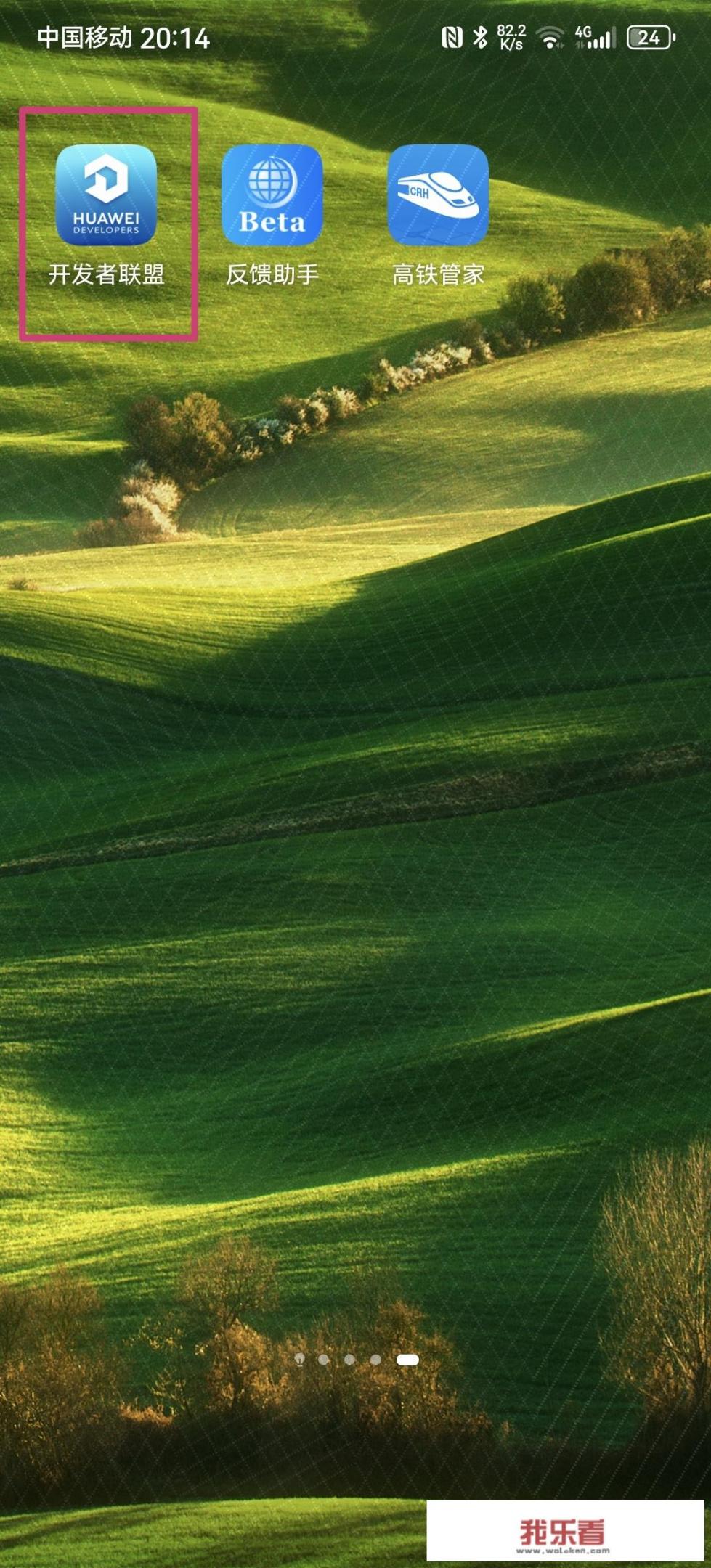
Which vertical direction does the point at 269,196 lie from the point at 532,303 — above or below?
below

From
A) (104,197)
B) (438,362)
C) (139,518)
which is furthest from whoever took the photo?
(438,362)

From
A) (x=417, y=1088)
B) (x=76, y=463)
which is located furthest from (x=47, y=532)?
(x=417, y=1088)

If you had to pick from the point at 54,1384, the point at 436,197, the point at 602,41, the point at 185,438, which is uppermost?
the point at 185,438

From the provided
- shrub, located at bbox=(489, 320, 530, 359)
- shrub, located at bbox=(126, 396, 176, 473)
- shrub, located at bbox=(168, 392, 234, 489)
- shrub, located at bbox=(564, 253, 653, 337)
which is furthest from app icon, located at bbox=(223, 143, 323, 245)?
shrub, located at bbox=(489, 320, 530, 359)

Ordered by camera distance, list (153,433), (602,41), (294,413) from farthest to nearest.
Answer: (153,433)
(294,413)
(602,41)

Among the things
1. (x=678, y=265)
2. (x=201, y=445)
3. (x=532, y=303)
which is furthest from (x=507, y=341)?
(x=201, y=445)

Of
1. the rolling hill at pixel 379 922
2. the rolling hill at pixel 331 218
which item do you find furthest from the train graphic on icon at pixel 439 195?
the rolling hill at pixel 331 218

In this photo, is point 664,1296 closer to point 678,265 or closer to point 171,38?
point 171,38

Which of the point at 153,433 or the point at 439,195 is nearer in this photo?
the point at 439,195
